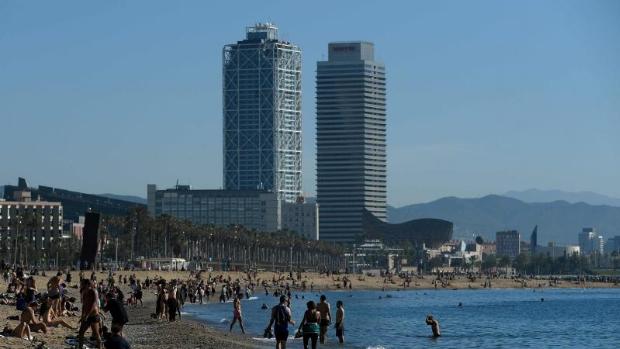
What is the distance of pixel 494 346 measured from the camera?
200ft

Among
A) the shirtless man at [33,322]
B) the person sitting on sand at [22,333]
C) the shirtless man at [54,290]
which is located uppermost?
the shirtless man at [54,290]

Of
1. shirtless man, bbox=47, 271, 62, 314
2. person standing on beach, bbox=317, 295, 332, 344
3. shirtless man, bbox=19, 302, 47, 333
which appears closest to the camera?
shirtless man, bbox=19, 302, 47, 333

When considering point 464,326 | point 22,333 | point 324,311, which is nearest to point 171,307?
point 324,311

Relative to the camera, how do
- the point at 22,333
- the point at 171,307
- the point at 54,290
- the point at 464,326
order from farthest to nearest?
the point at 464,326, the point at 171,307, the point at 54,290, the point at 22,333

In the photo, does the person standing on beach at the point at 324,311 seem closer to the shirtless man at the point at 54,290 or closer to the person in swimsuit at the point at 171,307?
the shirtless man at the point at 54,290

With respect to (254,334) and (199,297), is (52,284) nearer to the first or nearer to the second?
(254,334)

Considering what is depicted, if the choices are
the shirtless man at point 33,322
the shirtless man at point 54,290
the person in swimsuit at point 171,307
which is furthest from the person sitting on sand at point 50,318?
the person in swimsuit at point 171,307

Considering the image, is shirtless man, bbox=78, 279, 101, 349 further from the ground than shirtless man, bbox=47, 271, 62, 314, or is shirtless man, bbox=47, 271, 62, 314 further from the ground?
shirtless man, bbox=47, 271, 62, 314

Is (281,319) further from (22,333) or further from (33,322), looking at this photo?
(33,322)

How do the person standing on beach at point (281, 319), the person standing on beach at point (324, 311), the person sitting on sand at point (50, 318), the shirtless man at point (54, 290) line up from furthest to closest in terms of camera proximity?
the person sitting on sand at point (50, 318) → the person standing on beach at point (324, 311) → the shirtless man at point (54, 290) → the person standing on beach at point (281, 319)

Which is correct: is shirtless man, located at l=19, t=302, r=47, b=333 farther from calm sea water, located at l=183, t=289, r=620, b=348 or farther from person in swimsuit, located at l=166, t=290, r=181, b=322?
person in swimsuit, located at l=166, t=290, r=181, b=322

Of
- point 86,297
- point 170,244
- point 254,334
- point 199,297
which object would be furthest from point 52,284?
point 170,244

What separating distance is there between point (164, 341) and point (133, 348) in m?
4.63

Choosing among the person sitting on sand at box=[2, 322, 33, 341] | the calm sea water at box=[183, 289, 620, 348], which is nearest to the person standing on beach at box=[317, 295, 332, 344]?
the calm sea water at box=[183, 289, 620, 348]
